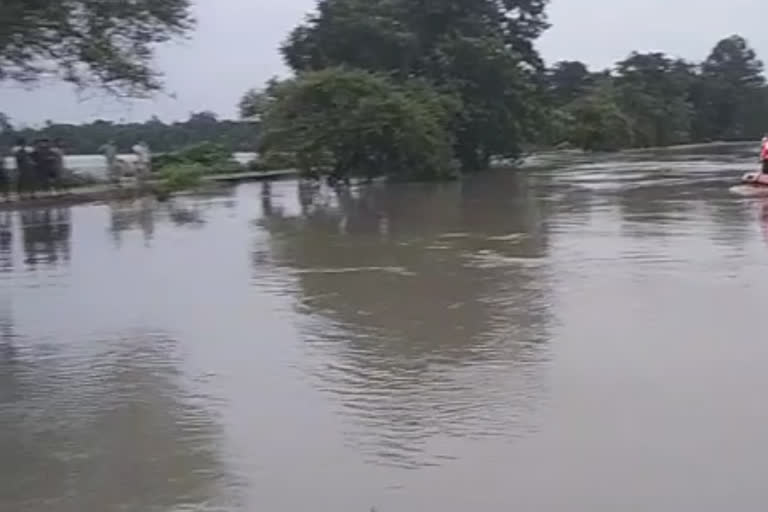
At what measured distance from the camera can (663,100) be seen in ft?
298

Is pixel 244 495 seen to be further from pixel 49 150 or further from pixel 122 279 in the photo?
pixel 49 150

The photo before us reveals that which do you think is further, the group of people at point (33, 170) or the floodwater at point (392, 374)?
the group of people at point (33, 170)

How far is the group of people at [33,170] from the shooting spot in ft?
95.8

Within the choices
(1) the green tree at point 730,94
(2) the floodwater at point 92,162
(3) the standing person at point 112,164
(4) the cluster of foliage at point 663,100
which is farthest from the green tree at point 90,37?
(1) the green tree at point 730,94

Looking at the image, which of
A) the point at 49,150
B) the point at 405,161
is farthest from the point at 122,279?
the point at 405,161

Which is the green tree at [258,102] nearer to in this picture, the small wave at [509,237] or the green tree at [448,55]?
the green tree at [448,55]

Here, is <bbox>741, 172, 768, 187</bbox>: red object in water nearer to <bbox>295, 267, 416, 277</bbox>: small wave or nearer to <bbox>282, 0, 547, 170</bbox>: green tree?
<bbox>295, 267, 416, 277</bbox>: small wave

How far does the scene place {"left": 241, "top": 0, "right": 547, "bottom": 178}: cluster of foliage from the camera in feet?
118

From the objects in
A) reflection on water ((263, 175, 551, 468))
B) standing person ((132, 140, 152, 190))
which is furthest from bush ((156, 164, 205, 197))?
reflection on water ((263, 175, 551, 468))

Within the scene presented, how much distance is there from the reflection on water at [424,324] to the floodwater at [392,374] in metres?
0.03

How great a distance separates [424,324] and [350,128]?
2545 centimetres

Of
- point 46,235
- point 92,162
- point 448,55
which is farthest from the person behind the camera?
point 448,55

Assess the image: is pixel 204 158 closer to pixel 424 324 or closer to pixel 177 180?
pixel 177 180

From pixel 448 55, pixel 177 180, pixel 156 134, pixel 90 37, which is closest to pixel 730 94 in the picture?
pixel 156 134
